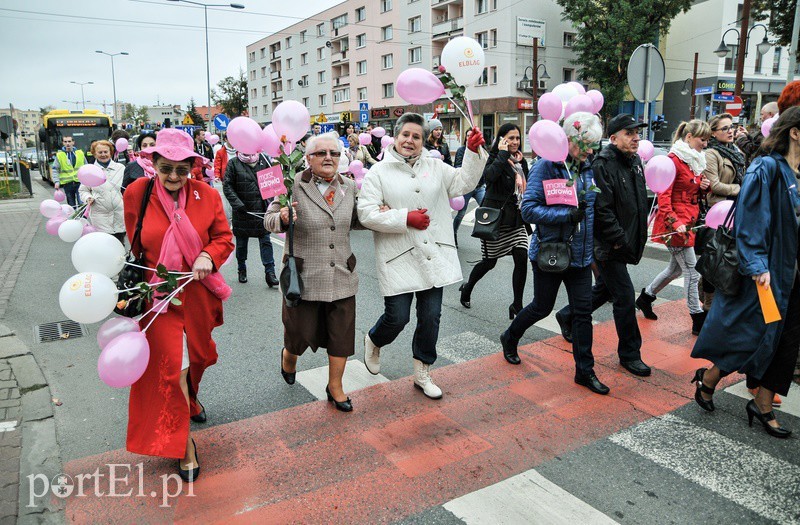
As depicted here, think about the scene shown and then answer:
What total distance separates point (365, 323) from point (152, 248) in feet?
10.3

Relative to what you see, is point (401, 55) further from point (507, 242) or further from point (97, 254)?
point (97, 254)

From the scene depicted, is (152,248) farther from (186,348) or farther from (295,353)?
(295,353)

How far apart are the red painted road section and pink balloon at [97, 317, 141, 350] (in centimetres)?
87

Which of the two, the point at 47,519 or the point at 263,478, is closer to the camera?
the point at 47,519

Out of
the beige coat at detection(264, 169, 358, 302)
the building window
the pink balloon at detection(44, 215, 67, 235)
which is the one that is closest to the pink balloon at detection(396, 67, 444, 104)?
the beige coat at detection(264, 169, 358, 302)

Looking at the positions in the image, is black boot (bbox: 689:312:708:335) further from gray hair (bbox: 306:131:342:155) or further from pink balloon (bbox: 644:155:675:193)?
gray hair (bbox: 306:131:342:155)

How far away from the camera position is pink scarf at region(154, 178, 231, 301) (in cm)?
323

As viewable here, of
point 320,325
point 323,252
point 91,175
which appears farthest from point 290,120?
point 91,175

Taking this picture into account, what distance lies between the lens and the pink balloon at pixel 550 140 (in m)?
3.99

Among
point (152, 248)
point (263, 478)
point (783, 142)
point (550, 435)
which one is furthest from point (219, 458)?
point (783, 142)

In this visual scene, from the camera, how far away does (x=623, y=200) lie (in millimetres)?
4473

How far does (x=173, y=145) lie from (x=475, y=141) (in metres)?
1.85

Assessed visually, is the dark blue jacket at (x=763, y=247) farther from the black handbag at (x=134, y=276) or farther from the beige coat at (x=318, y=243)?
the black handbag at (x=134, y=276)

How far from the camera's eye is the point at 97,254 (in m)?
2.97
